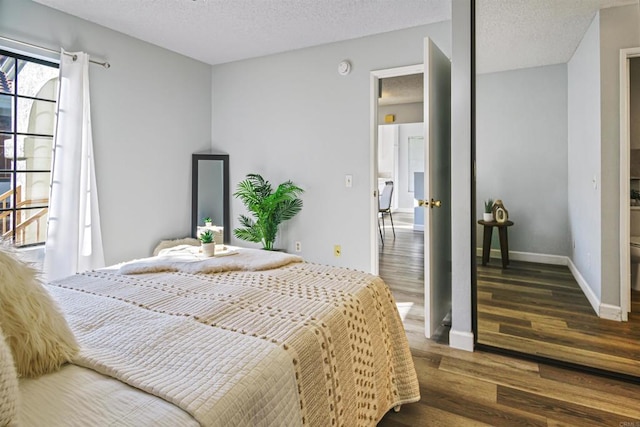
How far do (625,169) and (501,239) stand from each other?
758mm

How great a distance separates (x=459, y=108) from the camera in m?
2.40

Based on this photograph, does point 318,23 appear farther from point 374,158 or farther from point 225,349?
point 225,349

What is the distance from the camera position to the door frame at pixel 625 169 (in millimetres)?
1993

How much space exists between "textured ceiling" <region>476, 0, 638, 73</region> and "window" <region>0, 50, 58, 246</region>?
3.34 m

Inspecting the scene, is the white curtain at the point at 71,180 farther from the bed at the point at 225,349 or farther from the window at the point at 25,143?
the bed at the point at 225,349

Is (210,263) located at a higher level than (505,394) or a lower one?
higher

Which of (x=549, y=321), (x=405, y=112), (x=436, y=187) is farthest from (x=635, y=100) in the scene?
(x=405, y=112)

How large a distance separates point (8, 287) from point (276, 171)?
3290 mm

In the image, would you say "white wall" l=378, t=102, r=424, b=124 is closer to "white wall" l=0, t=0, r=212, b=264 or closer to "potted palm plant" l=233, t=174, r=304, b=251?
"potted palm plant" l=233, t=174, r=304, b=251

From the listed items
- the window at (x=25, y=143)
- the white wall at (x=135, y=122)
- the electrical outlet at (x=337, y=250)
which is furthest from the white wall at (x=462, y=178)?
the window at (x=25, y=143)

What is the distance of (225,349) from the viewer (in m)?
0.99

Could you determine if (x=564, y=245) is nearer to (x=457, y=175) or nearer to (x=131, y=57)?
(x=457, y=175)

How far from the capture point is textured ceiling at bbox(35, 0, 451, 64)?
2.84m

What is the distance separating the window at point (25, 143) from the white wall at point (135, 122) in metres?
0.26
